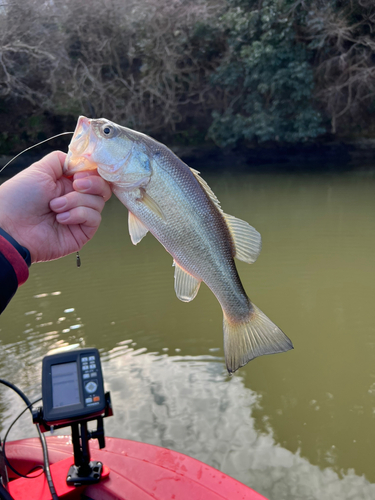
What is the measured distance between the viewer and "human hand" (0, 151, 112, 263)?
1.74 m

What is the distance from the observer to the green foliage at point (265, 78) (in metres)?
14.4

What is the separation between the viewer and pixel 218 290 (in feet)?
6.00

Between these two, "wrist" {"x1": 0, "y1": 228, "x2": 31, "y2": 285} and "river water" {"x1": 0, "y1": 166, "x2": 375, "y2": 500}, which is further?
"river water" {"x1": 0, "y1": 166, "x2": 375, "y2": 500}

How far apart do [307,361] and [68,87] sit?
15.1 meters

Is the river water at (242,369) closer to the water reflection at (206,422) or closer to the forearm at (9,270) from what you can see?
the water reflection at (206,422)

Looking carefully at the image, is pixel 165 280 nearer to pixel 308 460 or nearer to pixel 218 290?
pixel 308 460

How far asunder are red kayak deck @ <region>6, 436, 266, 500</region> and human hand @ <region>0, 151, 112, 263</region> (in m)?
0.92

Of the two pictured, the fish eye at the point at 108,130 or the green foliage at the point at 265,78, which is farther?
the green foliage at the point at 265,78

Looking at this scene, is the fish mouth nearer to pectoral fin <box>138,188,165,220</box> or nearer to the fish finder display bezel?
pectoral fin <box>138,188,165,220</box>

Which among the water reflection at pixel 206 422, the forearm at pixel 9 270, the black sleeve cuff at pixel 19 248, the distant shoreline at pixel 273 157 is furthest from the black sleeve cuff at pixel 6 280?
Result: the distant shoreline at pixel 273 157

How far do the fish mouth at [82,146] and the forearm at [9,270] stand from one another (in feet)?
1.24

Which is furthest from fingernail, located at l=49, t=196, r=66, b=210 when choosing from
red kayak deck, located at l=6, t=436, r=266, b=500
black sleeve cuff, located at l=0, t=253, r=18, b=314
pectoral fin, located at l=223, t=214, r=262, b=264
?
red kayak deck, located at l=6, t=436, r=266, b=500

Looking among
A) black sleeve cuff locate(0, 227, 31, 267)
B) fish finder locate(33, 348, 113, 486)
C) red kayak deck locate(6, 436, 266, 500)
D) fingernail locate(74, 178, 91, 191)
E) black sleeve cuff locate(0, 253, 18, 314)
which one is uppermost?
fingernail locate(74, 178, 91, 191)

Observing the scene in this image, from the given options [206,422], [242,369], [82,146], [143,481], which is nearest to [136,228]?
[82,146]
